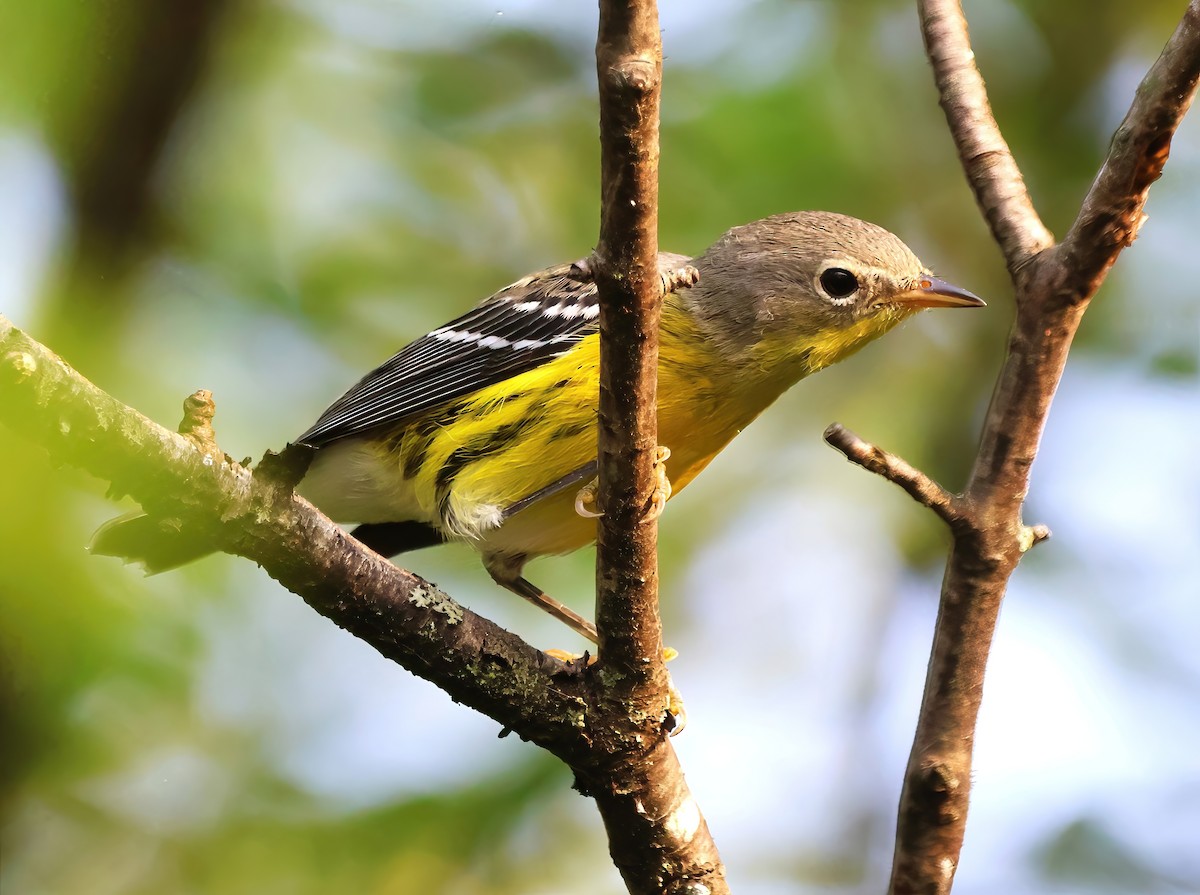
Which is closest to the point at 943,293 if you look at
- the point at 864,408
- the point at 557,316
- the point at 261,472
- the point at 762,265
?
the point at 762,265

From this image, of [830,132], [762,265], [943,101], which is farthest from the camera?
[830,132]

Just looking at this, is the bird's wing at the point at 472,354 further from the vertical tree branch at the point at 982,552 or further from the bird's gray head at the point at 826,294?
the vertical tree branch at the point at 982,552

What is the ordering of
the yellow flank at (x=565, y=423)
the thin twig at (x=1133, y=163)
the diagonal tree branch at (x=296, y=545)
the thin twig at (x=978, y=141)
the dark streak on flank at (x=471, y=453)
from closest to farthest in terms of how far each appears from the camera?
the diagonal tree branch at (x=296, y=545), the thin twig at (x=1133, y=163), the thin twig at (x=978, y=141), the yellow flank at (x=565, y=423), the dark streak on flank at (x=471, y=453)

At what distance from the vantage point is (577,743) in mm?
3311

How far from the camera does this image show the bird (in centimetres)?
453

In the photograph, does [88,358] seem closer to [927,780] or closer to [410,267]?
[927,780]

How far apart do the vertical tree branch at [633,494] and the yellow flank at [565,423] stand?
1.39 metres

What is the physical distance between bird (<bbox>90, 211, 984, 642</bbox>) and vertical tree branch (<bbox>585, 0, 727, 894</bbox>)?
114 centimetres

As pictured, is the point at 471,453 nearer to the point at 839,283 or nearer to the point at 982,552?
the point at 839,283

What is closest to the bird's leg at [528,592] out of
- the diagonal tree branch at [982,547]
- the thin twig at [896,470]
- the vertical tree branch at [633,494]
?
the vertical tree branch at [633,494]

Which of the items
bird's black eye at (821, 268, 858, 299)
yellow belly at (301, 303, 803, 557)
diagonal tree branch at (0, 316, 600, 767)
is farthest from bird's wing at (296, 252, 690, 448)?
diagonal tree branch at (0, 316, 600, 767)

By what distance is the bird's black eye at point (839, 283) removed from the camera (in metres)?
4.67

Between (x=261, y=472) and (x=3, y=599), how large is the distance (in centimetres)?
66

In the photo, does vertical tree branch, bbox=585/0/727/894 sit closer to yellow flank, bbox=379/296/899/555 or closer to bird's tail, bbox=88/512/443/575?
bird's tail, bbox=88/512/443/575
